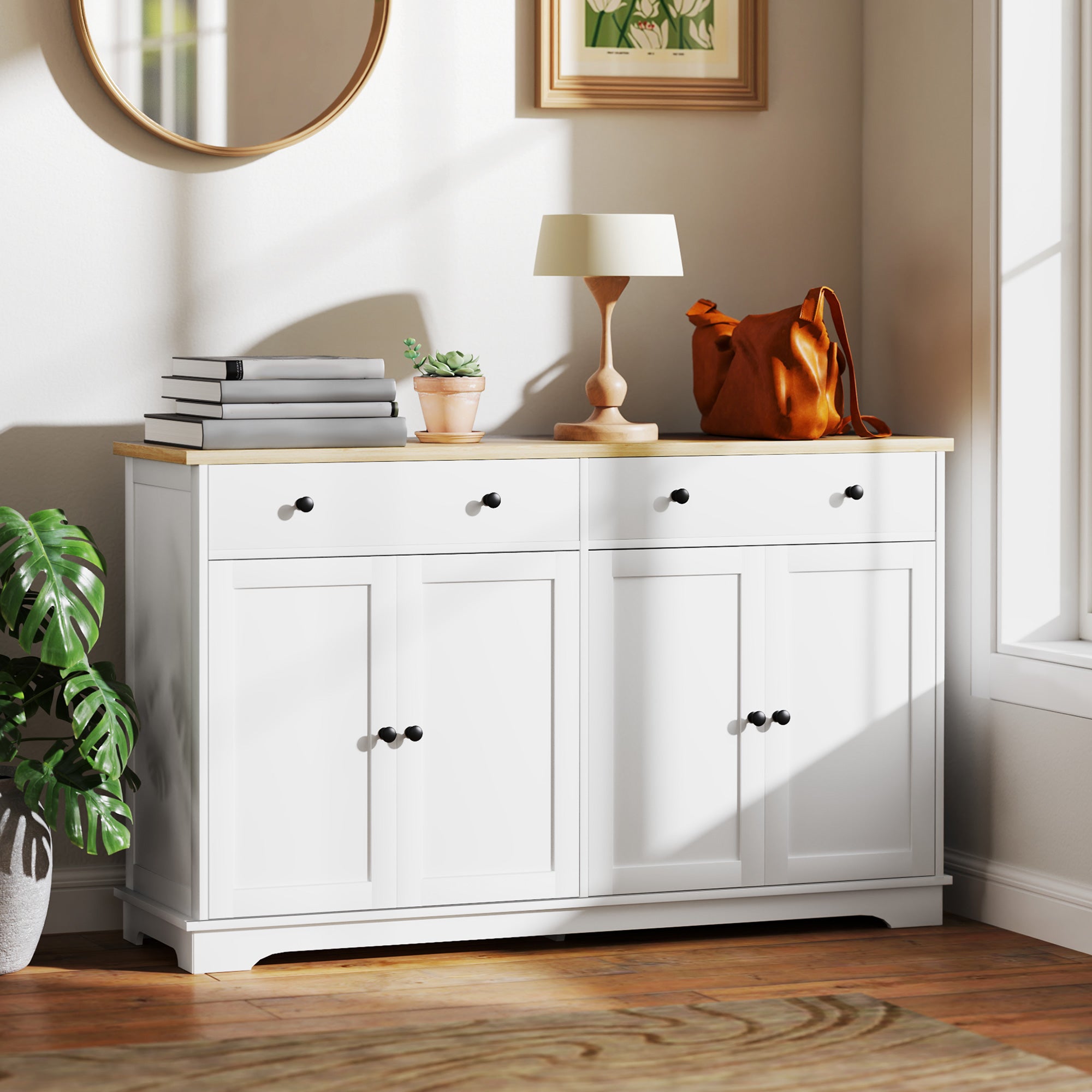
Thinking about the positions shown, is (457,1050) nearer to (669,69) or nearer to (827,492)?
(827,492)

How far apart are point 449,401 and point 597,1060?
3.97ft

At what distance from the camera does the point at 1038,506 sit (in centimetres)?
327

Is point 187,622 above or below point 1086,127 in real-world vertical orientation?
below

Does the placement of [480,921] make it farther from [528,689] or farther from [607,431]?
[607,431]

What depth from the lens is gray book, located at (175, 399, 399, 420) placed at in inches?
113

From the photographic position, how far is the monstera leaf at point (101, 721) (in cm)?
280

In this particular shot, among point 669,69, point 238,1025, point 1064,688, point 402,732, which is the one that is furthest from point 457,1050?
point 669,69

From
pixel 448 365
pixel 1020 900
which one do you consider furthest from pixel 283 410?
pixel 1020 900

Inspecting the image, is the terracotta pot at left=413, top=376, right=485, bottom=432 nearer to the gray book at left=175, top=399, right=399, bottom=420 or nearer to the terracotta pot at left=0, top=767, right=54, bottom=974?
the gray book at left=175, top=399, right=399, bottom=420

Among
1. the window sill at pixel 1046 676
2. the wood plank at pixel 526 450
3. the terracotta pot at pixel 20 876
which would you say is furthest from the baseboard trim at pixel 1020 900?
the terracotta pot at pixel 20 876

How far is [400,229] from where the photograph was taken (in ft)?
11.1

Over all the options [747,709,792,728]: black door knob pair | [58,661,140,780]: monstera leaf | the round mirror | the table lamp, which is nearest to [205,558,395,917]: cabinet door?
[58,661,140,780]: monstera leaf

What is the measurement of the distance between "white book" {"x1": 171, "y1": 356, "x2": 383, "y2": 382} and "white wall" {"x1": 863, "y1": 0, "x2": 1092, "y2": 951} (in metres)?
1.15

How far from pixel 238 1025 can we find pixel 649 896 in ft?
2.70
